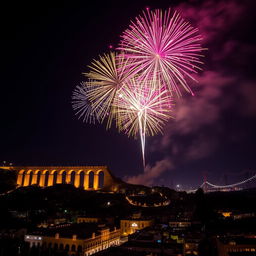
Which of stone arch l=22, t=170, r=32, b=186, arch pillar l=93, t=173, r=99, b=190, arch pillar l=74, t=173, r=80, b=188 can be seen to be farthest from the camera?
stone arch l=22, t=170, r=32, b=186

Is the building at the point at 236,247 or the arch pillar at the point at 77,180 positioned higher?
the arch pillar at the point at 77,180

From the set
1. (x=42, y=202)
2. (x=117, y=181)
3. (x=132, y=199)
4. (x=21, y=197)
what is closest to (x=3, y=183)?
(x=21, y=197)

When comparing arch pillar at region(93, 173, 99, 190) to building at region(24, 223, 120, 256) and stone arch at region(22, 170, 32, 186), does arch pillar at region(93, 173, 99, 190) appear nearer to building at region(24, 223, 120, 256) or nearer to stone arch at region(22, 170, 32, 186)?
stone arch at region(22, 170, 32, 186)

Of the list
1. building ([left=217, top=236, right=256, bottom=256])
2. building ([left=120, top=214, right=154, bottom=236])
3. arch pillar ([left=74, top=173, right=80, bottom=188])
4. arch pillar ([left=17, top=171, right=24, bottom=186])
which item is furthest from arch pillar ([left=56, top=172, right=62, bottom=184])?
building ([left=217, top=236, right=256, bottom=256])

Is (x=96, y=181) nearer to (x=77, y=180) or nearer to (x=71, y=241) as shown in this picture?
(x=77, y=180)

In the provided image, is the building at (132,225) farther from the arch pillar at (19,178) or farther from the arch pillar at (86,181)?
the arch pillar at (19,178)

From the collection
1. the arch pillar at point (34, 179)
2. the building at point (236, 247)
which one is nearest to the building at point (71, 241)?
the building at point (236, 247)

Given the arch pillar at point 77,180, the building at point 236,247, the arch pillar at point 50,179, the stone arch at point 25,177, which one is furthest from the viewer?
the stone arch at point 25,177

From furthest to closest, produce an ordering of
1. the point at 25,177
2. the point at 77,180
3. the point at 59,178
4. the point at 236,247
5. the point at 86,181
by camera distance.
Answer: the point at 25,177, the point at 59,178, the point at 77,180, the point at 86,181, the point at 236,247

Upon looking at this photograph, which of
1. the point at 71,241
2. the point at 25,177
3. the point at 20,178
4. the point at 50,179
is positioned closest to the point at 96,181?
the point at 50,179

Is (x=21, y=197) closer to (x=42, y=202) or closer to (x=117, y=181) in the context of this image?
(x=42, y=202)

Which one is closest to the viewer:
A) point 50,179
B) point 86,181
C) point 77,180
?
point 86,181

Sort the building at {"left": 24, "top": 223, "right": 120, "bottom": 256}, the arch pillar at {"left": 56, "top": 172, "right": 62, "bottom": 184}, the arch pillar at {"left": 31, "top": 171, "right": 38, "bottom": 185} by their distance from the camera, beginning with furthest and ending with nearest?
1. the arch pillar at {"left": 31, "top": 171, "right": 38, "bottom": 185}
2. the arch pillar at {"left": 56, "top": 172, "right": 62, "bottom": 184}
3. the building at {"left": 24, "top": 223, "right": 120, "bottom": 256}
